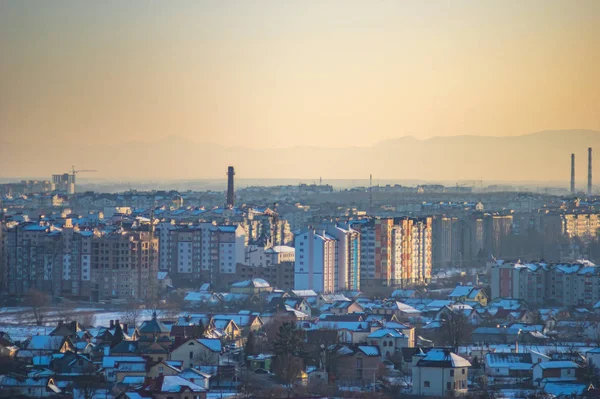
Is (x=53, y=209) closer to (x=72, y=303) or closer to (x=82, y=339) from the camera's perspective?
(x=72, y=303)

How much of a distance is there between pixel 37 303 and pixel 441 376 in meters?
15.2

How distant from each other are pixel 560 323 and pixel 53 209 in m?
42.8

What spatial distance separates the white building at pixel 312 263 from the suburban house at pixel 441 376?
630 inches

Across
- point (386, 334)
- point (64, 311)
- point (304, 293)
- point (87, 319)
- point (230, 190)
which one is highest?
point (230, 190)

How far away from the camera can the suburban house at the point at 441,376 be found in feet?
66.5

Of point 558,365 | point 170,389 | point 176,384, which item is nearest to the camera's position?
point 170,389

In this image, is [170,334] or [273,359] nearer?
[273,359]

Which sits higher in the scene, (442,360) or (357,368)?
(442,360)

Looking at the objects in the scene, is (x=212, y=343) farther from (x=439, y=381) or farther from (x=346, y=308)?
(x=346, y=308)

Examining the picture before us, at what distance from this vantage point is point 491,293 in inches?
1380

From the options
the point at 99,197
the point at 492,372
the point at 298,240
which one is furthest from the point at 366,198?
the point at 492,372

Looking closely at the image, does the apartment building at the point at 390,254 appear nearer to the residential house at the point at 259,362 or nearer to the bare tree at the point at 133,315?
the bare tree at the point at 133,315

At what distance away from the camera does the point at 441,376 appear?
66.8 feet

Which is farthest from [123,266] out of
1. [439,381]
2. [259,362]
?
[439,381]
